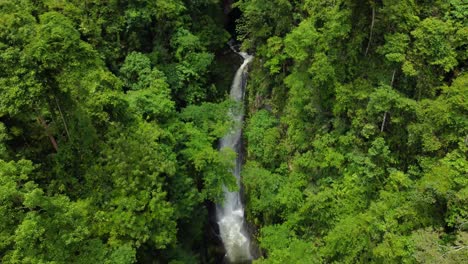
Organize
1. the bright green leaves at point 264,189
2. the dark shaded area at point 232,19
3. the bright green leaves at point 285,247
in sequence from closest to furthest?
the bright green leaves at point 285,247, the bright green leaves at point 264,189, the dark shaded area at point 232,19

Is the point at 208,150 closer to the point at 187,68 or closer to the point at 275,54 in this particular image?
the point at 187,68

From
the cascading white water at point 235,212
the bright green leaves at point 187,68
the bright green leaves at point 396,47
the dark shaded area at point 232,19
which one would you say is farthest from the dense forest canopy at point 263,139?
the dark shaded area at point 232,19

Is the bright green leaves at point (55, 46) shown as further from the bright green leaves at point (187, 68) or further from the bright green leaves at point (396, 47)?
the bright green leaves at point (396, 47)

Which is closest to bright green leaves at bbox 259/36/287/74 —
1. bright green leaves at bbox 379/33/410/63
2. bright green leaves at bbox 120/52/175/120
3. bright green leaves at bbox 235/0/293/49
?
bright green leaves at bbox 235/0/293/49

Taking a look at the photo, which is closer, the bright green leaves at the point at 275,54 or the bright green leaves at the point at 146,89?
the bright green leaves at the point at 146,89

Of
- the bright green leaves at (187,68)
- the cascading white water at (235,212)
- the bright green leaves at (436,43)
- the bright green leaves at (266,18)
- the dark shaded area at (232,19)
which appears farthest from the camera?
the dark shaded area at (232,19)

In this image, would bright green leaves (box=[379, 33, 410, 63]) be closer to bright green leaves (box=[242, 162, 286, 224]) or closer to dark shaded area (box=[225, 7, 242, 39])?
bright green leaves (box=[242, 162, 286, 224])

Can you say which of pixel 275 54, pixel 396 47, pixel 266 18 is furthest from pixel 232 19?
pixel 396 47
